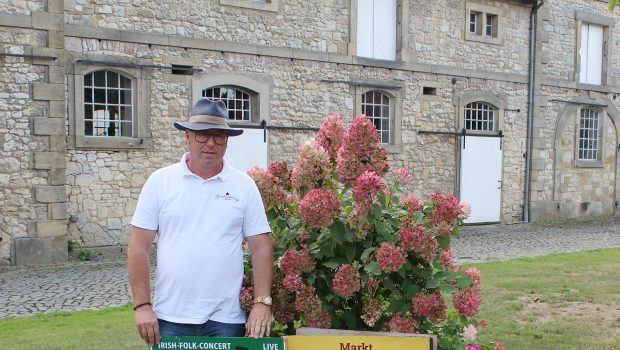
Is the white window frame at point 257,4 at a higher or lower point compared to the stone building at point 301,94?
higher

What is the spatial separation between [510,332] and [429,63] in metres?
9.92

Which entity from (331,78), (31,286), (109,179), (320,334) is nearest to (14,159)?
(109,179)

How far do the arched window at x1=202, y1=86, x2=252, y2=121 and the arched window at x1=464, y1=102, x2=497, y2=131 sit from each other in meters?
5.80

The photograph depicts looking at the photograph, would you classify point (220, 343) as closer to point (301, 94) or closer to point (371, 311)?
point (371, 311)

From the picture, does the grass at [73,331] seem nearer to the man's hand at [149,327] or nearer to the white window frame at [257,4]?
the man's hand at [149,327]

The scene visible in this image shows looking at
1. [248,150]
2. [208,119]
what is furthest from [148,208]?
[248,150]

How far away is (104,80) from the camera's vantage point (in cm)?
1132

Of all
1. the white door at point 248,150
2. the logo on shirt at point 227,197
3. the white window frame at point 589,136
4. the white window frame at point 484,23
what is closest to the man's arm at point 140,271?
the logo on shirt at point 227,197

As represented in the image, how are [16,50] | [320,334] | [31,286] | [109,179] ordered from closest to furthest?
[320,334], [31,286], [16,50], [109,179]

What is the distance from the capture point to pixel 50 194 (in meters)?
10.5

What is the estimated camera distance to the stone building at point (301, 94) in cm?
1048

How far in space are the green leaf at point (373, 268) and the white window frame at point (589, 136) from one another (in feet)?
54.0

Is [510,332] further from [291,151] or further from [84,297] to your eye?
[291,151]

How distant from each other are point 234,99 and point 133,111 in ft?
6.58
